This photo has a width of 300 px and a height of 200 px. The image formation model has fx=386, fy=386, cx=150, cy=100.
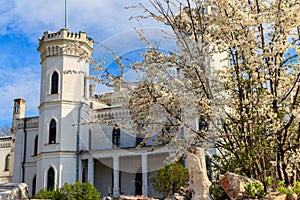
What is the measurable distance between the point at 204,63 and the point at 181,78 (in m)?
0.73

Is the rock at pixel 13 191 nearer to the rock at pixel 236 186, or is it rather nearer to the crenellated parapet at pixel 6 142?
the rock at pixel 236 186

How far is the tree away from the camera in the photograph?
243 inches

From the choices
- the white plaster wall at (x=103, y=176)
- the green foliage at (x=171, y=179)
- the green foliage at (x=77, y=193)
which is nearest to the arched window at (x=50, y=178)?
the white plaster wall at (x=103, y=176)

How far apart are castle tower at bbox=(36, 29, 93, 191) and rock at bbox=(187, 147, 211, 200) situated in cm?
1677

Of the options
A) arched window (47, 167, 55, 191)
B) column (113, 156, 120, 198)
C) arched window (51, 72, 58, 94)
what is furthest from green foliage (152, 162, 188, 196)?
arched window (51, 72, 58, 94)

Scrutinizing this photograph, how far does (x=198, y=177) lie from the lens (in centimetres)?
603

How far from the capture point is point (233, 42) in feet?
19.4

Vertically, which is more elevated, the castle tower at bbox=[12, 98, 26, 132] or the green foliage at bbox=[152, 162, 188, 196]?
the castle tower at bbox=[12, 98, 26, 132]

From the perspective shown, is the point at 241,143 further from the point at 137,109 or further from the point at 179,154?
the point at 137,109

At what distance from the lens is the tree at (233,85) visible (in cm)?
618

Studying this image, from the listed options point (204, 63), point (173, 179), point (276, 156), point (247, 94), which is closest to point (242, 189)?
point (276, 156)

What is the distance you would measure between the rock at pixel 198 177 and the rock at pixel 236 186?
30 cm

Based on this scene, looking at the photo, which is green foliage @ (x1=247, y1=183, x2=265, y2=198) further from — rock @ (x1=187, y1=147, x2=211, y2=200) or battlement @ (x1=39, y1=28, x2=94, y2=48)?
battlement @ (x1=39, y1=28, x2=94, y2=48)

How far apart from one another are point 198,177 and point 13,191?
314cm
